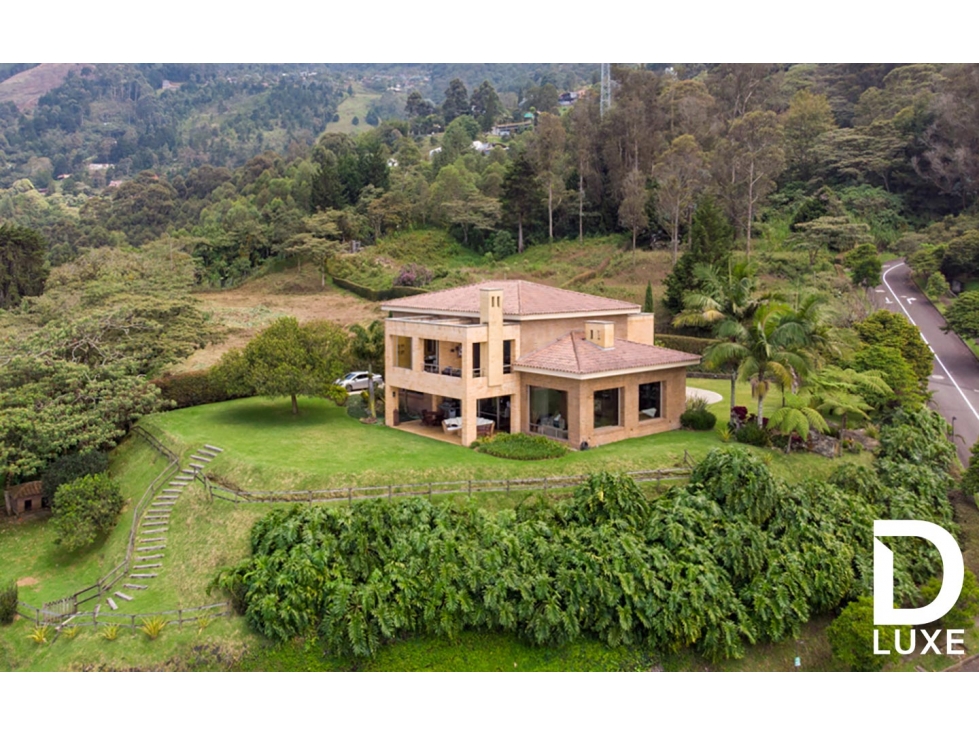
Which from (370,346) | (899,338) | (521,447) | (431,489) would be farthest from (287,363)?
(899,338)

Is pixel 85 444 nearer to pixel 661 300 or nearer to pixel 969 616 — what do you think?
pixel 969 616

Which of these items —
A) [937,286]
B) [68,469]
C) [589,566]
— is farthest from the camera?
[937,286]

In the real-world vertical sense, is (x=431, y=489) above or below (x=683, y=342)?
below

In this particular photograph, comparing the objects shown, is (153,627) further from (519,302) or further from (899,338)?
(899,338)

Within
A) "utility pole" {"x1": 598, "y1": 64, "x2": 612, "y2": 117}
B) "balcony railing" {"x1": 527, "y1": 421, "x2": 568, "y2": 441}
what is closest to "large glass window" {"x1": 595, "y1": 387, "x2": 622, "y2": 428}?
"balcony railing" {"x1": 527, "y1": 421, "x2": 568, "y2": 441}

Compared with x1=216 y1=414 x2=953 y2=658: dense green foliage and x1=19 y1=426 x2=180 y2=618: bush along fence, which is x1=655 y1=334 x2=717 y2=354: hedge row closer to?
x1=216 y1=414 x2=953 y2=658: dense green foliage

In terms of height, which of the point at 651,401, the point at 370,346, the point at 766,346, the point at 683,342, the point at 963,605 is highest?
the point at 766,346

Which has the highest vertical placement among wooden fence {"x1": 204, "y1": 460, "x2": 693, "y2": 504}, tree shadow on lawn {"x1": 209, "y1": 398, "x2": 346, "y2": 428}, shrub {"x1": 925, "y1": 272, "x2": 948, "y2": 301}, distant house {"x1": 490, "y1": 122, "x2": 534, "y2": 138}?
distant house {"x1": 490, "y1": 122, "x2": 534, "y2": 138}
